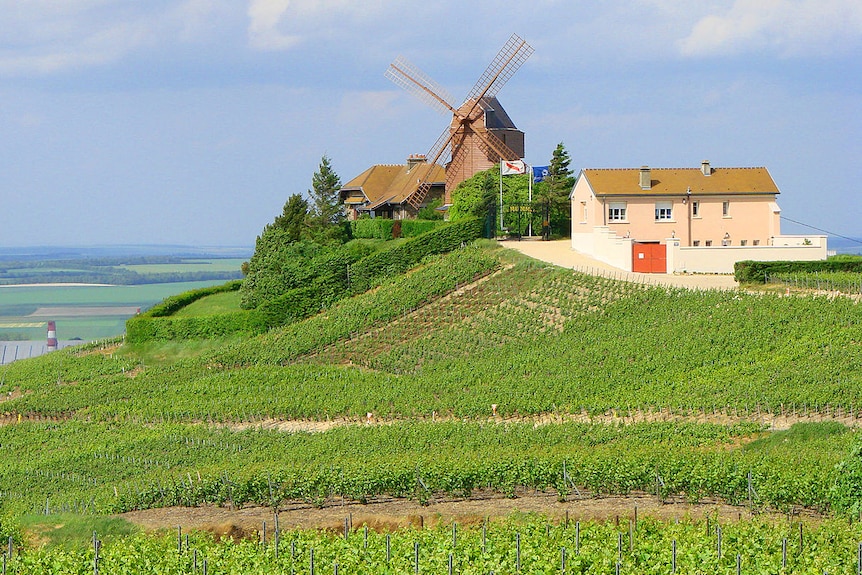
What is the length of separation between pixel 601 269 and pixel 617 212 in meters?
6.98

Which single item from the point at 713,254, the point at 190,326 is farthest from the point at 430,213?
the point at 713,254

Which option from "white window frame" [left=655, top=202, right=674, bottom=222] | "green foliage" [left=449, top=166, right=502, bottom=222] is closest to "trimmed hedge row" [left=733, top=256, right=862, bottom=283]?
"white window frame" [left=655, top=202, right=674, bottom=222]

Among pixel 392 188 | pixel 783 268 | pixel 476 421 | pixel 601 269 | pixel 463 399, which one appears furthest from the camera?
pixel 392 188

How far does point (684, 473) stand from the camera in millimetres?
29047

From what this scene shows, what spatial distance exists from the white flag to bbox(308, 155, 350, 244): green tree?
9.82 meters

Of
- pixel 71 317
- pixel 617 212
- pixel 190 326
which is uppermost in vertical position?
pixel 617 212

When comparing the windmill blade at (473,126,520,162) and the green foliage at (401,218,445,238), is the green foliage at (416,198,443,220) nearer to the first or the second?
the green foliage at (401,218,445,238)

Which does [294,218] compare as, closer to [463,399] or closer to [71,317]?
[463,399]

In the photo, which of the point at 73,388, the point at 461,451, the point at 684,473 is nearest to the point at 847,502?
the point at 684,473

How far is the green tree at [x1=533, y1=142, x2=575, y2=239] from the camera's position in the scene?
2699 inches

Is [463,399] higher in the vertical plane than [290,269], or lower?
lower

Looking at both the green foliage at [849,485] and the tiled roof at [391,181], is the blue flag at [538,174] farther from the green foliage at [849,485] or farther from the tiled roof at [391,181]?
the green foliage at [849,485]

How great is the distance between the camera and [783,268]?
171 feet

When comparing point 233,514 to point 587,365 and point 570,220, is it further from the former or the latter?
point 570,220
